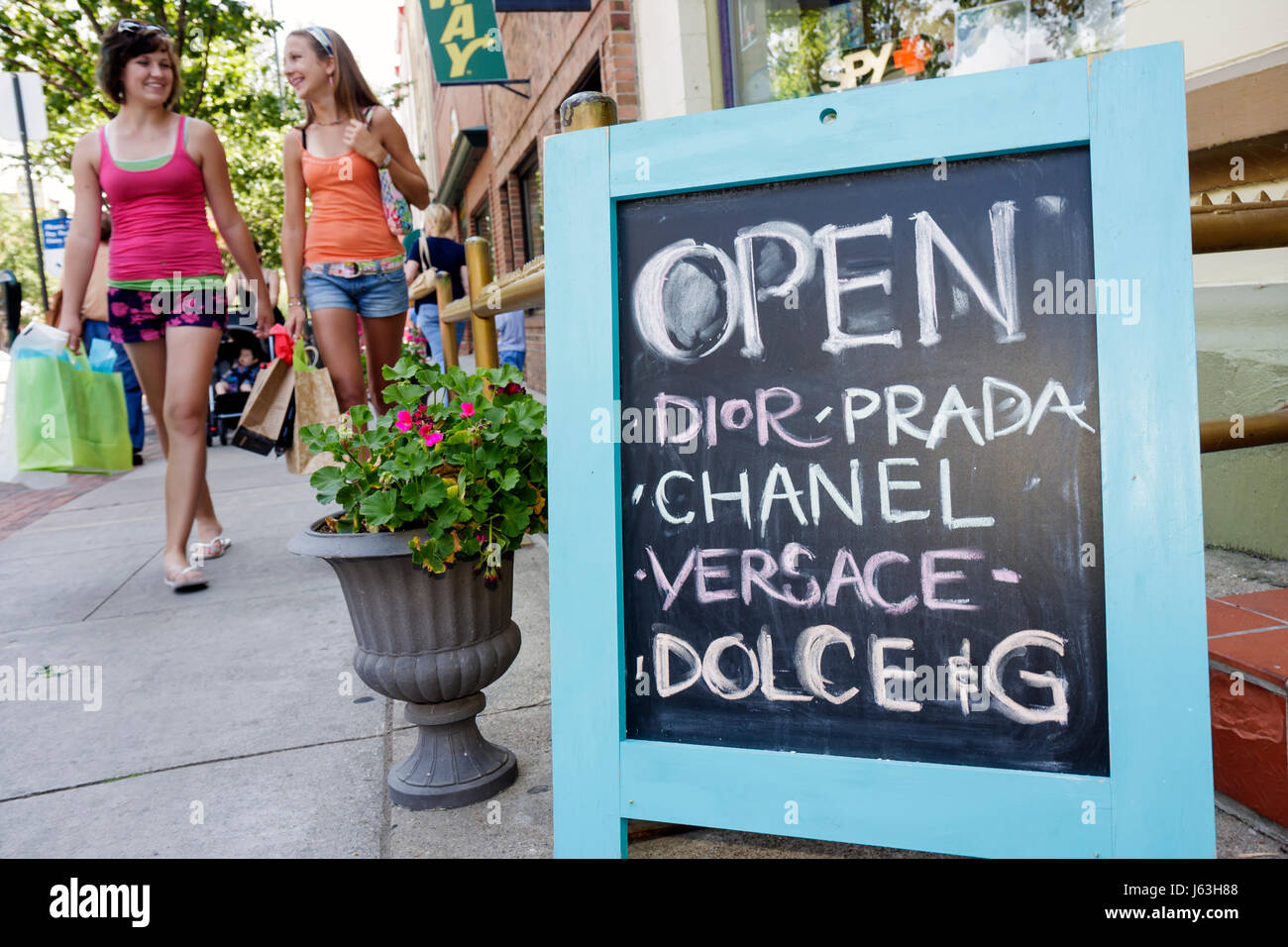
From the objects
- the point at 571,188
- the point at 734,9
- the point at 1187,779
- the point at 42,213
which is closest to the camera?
the point at 1187,779

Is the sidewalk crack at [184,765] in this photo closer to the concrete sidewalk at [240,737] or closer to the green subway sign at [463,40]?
the concrete sidewalk at [240,737]

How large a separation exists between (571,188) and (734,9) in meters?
4.51

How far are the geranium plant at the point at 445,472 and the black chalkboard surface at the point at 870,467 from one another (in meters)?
0.51

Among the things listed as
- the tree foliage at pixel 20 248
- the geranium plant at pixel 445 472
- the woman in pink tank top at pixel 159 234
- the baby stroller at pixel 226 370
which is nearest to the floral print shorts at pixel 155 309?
the woman in pink tank top at pixel 159 234

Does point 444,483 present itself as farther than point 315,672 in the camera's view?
No

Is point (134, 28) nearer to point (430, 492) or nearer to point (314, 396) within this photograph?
point (314, 396)

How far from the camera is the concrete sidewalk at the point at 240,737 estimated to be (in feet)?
6.59

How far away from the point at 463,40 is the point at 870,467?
869 centimetres

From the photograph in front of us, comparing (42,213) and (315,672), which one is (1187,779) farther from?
(42,213)

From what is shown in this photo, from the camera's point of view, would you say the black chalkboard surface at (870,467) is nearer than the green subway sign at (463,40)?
Yes

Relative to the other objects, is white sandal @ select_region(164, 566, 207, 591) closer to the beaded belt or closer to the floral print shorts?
the floral print shorts
